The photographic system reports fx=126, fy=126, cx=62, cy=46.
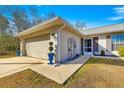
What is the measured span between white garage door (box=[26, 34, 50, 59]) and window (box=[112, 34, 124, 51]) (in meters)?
8.40

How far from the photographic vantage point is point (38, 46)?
12.4 metres

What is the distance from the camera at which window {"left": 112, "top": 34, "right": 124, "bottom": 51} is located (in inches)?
560

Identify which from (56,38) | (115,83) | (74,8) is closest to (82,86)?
(115,83)

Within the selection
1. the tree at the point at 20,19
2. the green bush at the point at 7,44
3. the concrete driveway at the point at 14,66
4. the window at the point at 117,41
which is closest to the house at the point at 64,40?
the window at the point at 117,41

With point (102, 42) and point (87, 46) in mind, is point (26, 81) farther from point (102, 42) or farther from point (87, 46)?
point (87, 46)

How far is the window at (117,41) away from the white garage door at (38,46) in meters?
8.40

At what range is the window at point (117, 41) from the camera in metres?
14.2

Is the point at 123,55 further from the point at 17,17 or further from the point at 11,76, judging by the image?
the point at 17,17

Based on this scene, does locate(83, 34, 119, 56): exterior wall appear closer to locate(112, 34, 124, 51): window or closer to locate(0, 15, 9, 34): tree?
locate(112, 34, 124, 51): window

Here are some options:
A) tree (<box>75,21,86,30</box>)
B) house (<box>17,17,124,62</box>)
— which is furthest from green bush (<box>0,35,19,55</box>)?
tree (<box>75,21,86,30</box>)

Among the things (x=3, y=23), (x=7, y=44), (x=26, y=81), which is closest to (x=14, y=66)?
(x=26, y=81)
